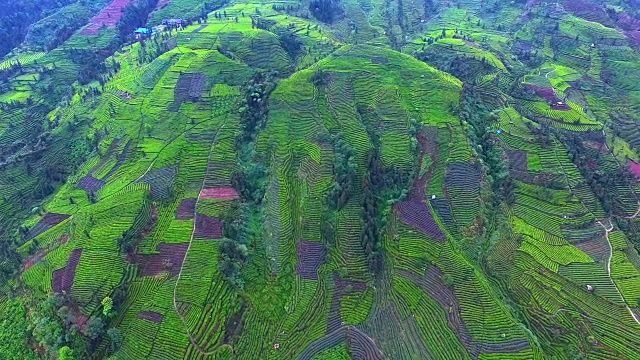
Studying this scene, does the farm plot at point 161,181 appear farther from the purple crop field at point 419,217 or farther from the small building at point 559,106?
the small building at point 559,106

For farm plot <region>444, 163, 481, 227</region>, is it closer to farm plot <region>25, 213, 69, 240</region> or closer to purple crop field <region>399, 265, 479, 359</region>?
purple crop field <region>399, 265, 479, 359</region>

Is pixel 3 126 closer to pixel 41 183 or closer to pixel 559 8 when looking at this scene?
pixel 41 183

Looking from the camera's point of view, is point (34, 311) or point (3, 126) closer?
point (34, 311)

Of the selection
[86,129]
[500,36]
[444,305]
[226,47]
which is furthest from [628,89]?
[86,129]

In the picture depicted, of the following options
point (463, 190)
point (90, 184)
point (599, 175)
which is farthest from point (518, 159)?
point (90, 184)

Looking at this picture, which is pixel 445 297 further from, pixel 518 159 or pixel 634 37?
pixel 634 37
